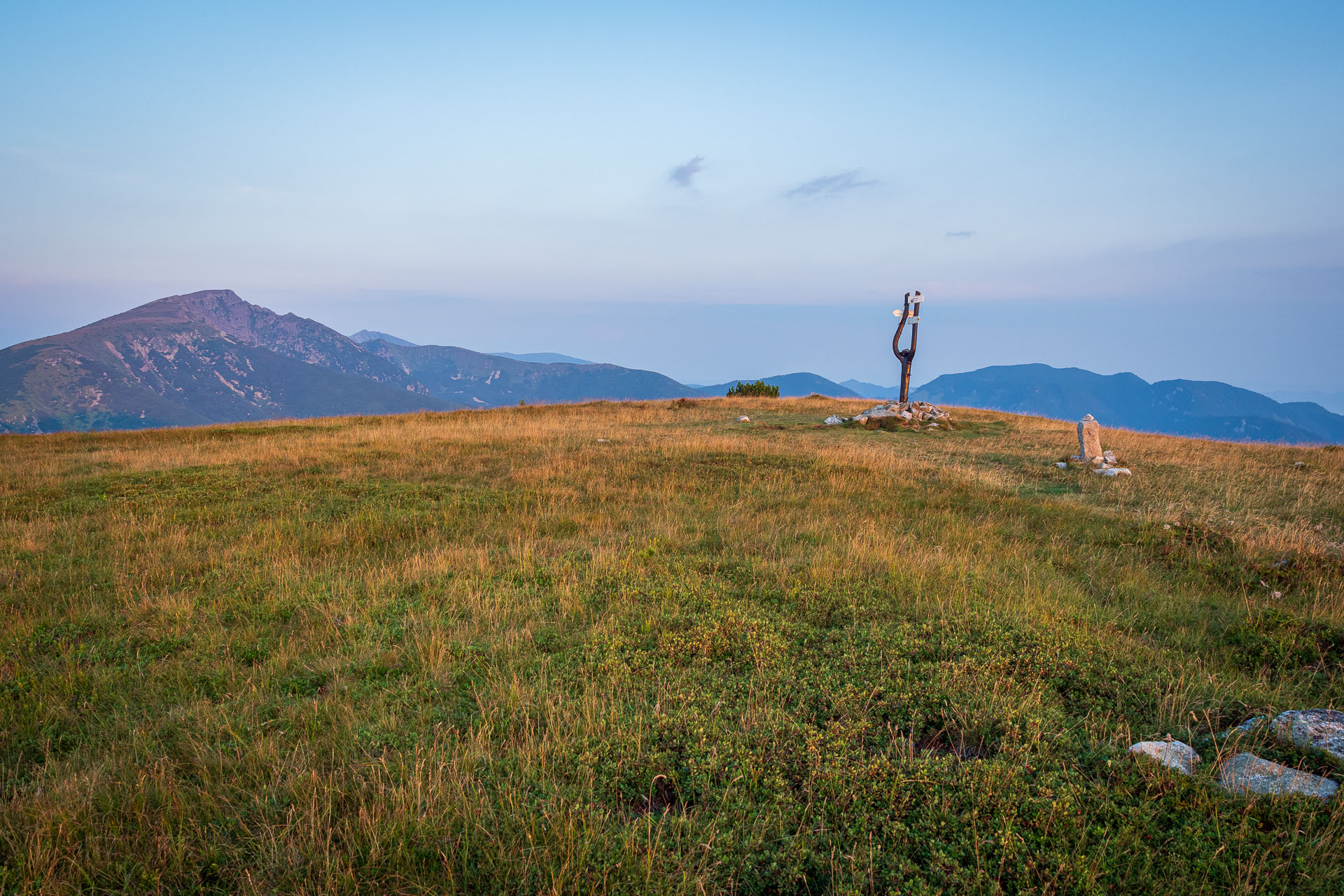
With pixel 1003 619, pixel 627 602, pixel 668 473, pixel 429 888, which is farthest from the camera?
pixel 668 473

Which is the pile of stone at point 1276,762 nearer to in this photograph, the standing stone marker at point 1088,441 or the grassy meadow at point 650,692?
the grassy meadow at point 650,692

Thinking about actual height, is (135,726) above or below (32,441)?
below

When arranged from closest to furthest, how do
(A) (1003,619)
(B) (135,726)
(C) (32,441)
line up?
(B) (135,726) → (A) (1003,619) → (C) (32,441)

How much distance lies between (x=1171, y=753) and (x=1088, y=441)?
15.2 metres

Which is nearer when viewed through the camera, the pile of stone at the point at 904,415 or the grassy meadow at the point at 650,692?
the grassy meadow at the point at 650,692

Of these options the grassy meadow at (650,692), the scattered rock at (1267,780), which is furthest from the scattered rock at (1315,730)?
the scattered rock at (1267,780)

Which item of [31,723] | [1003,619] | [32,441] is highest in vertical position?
[32,441]

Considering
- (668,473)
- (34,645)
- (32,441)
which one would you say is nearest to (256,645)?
(34,645)

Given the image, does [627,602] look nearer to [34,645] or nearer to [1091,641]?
[1091,641]

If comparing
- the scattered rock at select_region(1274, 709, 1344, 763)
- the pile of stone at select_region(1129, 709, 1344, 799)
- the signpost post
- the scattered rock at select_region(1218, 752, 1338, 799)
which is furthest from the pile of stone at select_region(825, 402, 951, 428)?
the scattered rock at select_region(1218, 752, 1338, 799)

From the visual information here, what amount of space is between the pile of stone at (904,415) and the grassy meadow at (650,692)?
42.9ft

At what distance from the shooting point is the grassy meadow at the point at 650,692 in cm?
306

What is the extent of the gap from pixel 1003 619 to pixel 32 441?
27.8 metres

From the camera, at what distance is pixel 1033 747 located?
13.0ft
